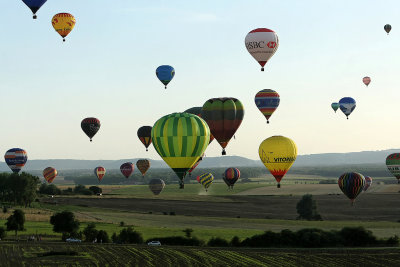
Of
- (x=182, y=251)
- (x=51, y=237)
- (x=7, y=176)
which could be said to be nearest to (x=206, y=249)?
(x=182, y=251)

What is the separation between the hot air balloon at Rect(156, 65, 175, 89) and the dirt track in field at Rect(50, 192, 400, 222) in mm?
26640

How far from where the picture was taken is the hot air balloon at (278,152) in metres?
81.1

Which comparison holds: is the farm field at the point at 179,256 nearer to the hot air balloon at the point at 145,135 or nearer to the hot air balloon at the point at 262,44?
the hot air balloon at the point at 262,44

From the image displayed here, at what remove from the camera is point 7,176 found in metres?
141

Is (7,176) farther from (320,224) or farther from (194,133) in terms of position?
(194,133)

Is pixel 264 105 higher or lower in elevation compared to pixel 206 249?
higher

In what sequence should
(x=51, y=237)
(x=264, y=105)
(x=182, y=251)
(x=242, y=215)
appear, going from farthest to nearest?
(x=242, y=215) < (x=264, y=105) < (x=51, y=237) < (x=182, y=251)

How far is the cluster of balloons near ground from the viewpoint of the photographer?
213ft

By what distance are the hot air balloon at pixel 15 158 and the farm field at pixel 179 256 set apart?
223 feet

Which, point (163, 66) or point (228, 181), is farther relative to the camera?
point (228, 181)

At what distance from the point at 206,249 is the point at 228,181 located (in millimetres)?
69657

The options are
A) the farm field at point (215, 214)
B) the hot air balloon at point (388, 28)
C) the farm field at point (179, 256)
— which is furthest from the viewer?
the hot air balloon at point (388, 28)

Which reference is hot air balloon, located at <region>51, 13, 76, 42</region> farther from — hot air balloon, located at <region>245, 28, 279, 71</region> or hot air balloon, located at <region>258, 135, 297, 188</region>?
hot air balloon, located at <region>258, 135, 297, 188</region>

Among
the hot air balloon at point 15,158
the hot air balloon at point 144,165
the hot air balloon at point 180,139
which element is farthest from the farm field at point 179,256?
the hot air balloon at point 144,165
